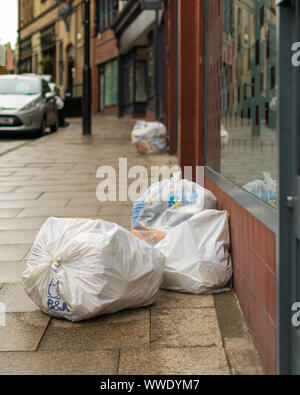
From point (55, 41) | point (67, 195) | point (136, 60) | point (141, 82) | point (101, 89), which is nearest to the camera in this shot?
point (67, 195)

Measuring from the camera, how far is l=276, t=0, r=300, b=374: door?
85.9 inches

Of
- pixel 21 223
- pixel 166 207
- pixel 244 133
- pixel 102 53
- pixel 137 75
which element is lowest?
pixel 21 223

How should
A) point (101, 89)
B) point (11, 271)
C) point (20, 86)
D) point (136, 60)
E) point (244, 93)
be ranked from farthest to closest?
point (101, 89) → point (136, 60) → point (20, 86) → point (11, 271) → point (244, 93)

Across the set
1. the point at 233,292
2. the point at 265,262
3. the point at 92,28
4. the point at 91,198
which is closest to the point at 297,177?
the point at 265,262

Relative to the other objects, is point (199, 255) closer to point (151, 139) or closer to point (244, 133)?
point (244, 133)

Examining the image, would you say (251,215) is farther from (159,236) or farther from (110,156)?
(110,156)

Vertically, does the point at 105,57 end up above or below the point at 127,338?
above

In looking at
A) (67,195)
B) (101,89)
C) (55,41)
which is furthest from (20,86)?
(55,41)

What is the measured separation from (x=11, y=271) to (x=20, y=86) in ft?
42.3

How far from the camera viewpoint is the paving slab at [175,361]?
8.54 ft

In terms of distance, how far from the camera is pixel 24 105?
15.2m

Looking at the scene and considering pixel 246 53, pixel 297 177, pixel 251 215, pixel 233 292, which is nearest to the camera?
pixel 297 177

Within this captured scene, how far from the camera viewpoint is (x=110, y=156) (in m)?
11.3

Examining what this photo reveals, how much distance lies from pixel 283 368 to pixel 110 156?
30.0 feet
